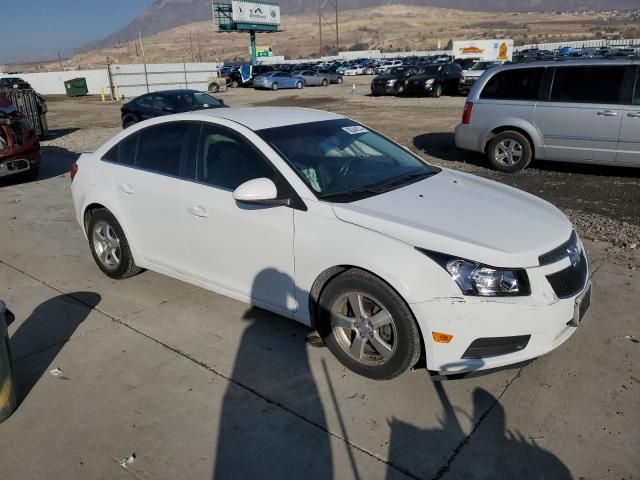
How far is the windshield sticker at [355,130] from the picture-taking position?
4312 millimetres

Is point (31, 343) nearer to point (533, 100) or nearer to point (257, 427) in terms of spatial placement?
point (257, 427)

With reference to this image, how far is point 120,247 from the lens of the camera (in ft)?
15.6

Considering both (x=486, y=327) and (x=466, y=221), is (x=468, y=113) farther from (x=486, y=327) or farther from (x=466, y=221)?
(x=486, y=327)

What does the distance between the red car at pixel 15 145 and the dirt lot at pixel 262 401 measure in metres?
4.46

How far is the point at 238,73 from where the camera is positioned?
4056 cm

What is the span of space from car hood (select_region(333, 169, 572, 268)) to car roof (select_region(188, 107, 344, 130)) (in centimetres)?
101

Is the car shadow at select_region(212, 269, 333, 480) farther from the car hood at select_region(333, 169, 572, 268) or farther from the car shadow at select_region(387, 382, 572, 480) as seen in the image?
the car hood at select_region(333, 169, 572, 268)

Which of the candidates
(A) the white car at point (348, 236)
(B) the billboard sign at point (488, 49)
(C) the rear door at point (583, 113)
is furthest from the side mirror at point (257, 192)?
(B) the billboard sign at point (488, 49)

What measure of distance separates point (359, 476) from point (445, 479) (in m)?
0.41

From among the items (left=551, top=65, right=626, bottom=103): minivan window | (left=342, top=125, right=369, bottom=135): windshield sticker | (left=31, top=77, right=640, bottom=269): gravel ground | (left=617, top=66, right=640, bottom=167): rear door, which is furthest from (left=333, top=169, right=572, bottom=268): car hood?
(left=551, top=65, right=626, bottom=103): minivan window

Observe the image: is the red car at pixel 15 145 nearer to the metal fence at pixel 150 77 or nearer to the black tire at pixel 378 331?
the black tire at pixel 378 331

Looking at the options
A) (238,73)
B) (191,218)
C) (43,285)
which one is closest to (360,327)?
(191,218)

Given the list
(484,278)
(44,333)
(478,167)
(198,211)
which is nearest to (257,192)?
(198,211)

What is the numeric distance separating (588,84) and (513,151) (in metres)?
1.42
